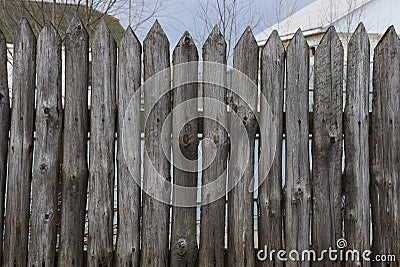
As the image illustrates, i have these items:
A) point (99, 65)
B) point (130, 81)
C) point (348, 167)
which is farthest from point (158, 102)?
point (348, 167)

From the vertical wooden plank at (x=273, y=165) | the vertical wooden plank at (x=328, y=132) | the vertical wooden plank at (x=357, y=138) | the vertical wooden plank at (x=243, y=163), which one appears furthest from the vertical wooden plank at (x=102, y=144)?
the vertical wooden plank at (x=357, y=138)

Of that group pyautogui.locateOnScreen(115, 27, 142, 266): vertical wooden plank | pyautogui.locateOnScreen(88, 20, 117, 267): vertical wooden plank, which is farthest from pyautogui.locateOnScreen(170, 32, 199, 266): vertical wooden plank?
pyautogui.locateOnScreen(88, 20, 117, 267): vertical wooden plank

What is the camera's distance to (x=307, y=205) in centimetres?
258

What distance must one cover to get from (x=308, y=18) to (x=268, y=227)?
235 inches

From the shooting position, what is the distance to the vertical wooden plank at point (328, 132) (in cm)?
257

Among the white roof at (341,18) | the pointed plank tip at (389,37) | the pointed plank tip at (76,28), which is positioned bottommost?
the pointed plank tip at (389,37)

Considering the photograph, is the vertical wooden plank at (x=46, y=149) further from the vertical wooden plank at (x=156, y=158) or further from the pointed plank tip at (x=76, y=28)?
the vertical wooden plank at (x=156, y=158)

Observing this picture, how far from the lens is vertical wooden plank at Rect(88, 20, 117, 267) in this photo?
2.54 metres

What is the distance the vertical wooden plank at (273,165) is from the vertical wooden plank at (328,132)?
19cm

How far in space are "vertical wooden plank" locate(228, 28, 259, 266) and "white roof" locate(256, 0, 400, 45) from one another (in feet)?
13.5

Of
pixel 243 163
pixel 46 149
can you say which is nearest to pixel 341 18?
pixel 243 163

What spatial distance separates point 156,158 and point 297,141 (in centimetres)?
73

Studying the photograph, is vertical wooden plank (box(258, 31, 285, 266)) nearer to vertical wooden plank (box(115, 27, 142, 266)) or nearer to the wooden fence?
the wooden fence

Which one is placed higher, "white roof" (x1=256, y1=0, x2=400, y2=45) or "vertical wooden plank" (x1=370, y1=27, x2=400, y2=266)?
"white roof" (x1=256, y1=0, x2=400, y2=45)
